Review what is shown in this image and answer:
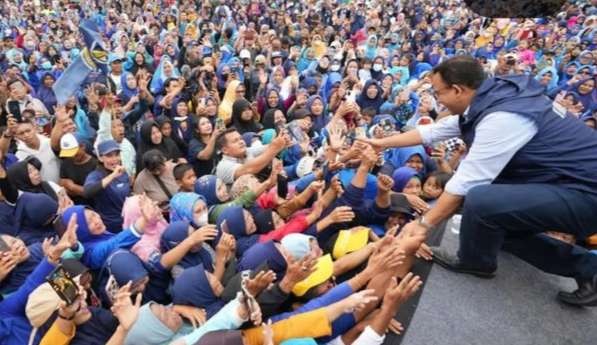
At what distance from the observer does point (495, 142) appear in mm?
1989

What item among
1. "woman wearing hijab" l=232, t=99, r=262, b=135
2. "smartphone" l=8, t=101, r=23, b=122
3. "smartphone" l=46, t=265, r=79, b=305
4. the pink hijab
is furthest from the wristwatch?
"smartphone" l=8, t=101, r=23, b=122

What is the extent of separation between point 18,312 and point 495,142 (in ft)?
9.48

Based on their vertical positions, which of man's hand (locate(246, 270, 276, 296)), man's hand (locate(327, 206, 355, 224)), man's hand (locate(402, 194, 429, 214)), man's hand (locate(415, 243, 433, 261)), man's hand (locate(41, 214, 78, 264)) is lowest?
man's hand (locate(415, 243, 433, 261))

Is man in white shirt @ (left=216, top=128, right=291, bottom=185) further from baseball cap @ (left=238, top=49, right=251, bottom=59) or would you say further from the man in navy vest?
baseball cap @ (left=238, top=49, right=251, bottom=59)

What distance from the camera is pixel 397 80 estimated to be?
325 inches

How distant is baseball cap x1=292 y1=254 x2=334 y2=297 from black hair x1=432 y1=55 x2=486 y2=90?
4.39 feet

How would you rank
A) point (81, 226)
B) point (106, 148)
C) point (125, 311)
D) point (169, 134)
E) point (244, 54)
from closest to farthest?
point (125, 311) < point (81, 226) < point (106, 148) < point (169, 134) < point (244, 54)

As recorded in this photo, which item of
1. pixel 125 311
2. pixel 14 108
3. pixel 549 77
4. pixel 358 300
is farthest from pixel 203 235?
pixel 549 77

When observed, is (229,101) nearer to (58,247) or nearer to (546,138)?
(58,247)

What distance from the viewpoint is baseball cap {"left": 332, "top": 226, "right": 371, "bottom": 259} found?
3.14m

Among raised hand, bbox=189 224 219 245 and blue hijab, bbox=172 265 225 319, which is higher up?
raised hand, bbox=189 224 219 245

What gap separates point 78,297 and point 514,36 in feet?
38.6

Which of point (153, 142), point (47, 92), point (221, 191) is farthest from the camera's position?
point (47, 92)

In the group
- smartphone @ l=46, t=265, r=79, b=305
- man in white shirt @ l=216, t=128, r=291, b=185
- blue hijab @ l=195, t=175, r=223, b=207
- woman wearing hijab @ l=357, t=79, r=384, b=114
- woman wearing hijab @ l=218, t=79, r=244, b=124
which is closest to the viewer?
smartphone @ l=46, t=265, r=79, b=305
